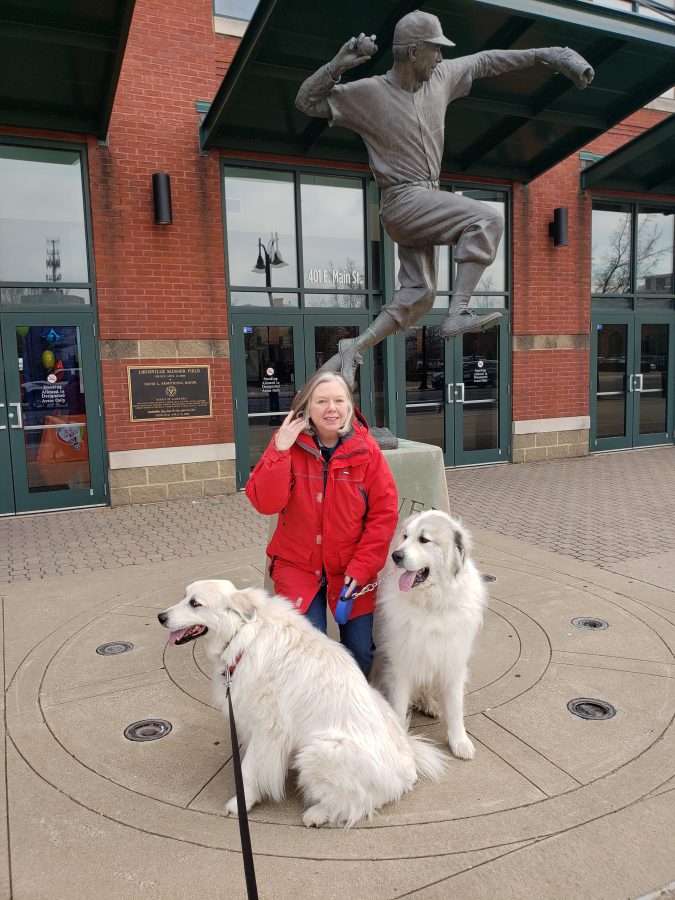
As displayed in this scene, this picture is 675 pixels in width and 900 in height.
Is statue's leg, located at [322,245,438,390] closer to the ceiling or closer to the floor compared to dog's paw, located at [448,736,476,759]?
closer to the ceiling

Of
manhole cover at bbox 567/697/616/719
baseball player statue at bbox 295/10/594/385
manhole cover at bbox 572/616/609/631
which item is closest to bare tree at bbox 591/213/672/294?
baseball player statue at bbox 295/10/594/385

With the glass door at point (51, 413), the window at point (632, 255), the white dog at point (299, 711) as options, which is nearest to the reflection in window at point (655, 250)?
the window at point (632, 255)

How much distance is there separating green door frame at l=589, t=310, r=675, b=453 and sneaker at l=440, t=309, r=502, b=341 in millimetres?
8928

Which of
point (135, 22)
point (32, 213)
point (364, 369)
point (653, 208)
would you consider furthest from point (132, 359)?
point (653, 208)

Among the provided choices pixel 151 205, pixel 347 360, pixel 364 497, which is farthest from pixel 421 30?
pixel 151 205

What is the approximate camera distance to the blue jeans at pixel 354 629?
3.56 m

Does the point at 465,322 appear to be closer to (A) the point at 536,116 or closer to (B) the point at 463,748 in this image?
(B) the point at 463,748

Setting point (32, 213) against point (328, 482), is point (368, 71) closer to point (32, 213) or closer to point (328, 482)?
point (32, 213)

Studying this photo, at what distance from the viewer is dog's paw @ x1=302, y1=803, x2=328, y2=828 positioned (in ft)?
8.77

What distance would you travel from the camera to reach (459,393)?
11.7 metres

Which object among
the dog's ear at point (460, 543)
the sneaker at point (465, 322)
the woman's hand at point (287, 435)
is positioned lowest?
the dog's ear at point (460, 543)

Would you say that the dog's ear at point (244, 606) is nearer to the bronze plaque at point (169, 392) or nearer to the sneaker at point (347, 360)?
the sneaker at point (347, 360)

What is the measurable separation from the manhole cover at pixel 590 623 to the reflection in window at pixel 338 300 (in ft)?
23.2

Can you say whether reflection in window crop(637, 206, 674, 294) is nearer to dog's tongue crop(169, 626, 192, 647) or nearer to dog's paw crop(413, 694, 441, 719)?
dog's paw crop(413, 694, 441, 719)
